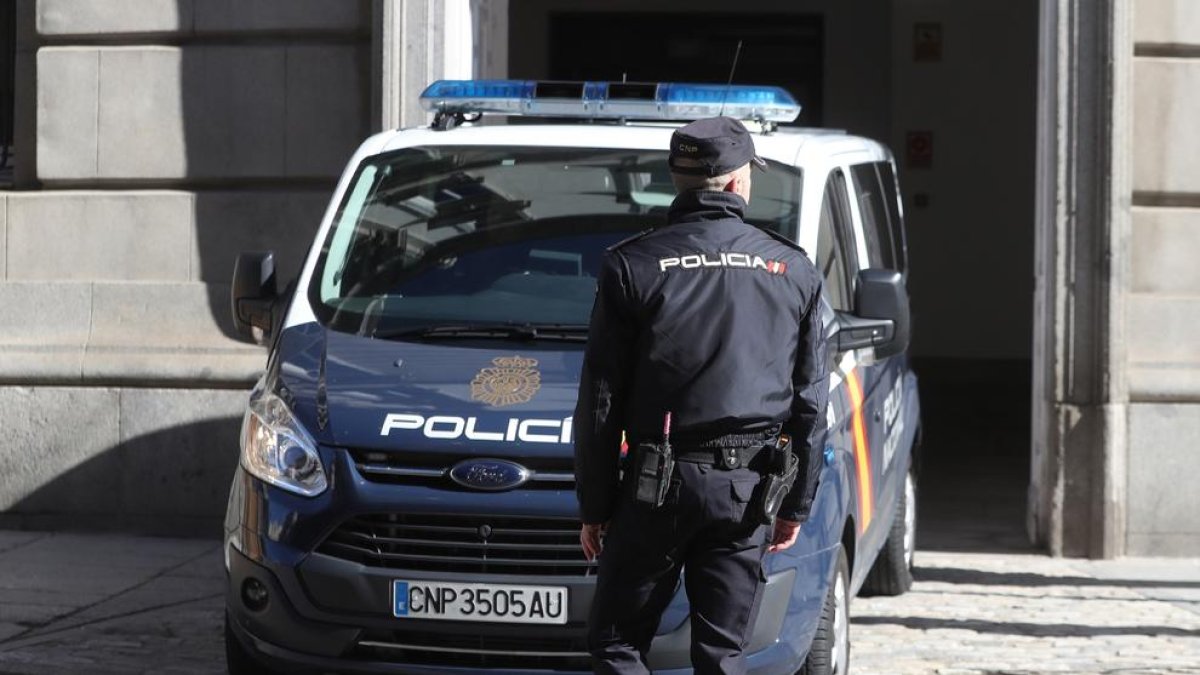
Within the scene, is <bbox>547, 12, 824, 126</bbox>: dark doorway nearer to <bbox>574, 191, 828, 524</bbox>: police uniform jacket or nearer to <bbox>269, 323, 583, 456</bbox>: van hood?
<bbox>269, 323, 583, 456</bbox>: van hood

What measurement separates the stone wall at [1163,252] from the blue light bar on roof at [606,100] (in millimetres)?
3059

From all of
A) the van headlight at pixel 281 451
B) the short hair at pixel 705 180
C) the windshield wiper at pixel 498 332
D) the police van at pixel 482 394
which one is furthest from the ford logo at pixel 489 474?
the short hair at pixel 705 180

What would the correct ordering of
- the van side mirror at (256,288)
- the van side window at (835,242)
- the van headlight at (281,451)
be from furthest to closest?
the van side mirror at (256,288) → the van side window at (835,242) → the van headlight at (281,451)

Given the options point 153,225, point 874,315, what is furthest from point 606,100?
point 153,225

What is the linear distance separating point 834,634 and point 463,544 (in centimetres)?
118

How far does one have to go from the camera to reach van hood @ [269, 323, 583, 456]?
534 cm

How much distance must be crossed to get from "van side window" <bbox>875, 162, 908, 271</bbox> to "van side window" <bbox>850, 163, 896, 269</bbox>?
0.06 m

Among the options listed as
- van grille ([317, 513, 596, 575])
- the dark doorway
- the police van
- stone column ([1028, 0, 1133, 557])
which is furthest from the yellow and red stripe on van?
the dark doorway

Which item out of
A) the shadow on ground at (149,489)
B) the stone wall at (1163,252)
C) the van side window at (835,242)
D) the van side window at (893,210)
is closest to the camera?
the van side window at (835,242)

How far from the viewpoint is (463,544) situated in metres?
5.27

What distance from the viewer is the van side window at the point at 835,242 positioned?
Answer: 6258 mm

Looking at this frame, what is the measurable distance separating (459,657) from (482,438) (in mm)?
598

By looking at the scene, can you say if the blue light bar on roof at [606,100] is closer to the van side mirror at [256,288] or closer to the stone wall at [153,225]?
the van side mirror at [256,288]

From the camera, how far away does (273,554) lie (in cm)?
537
